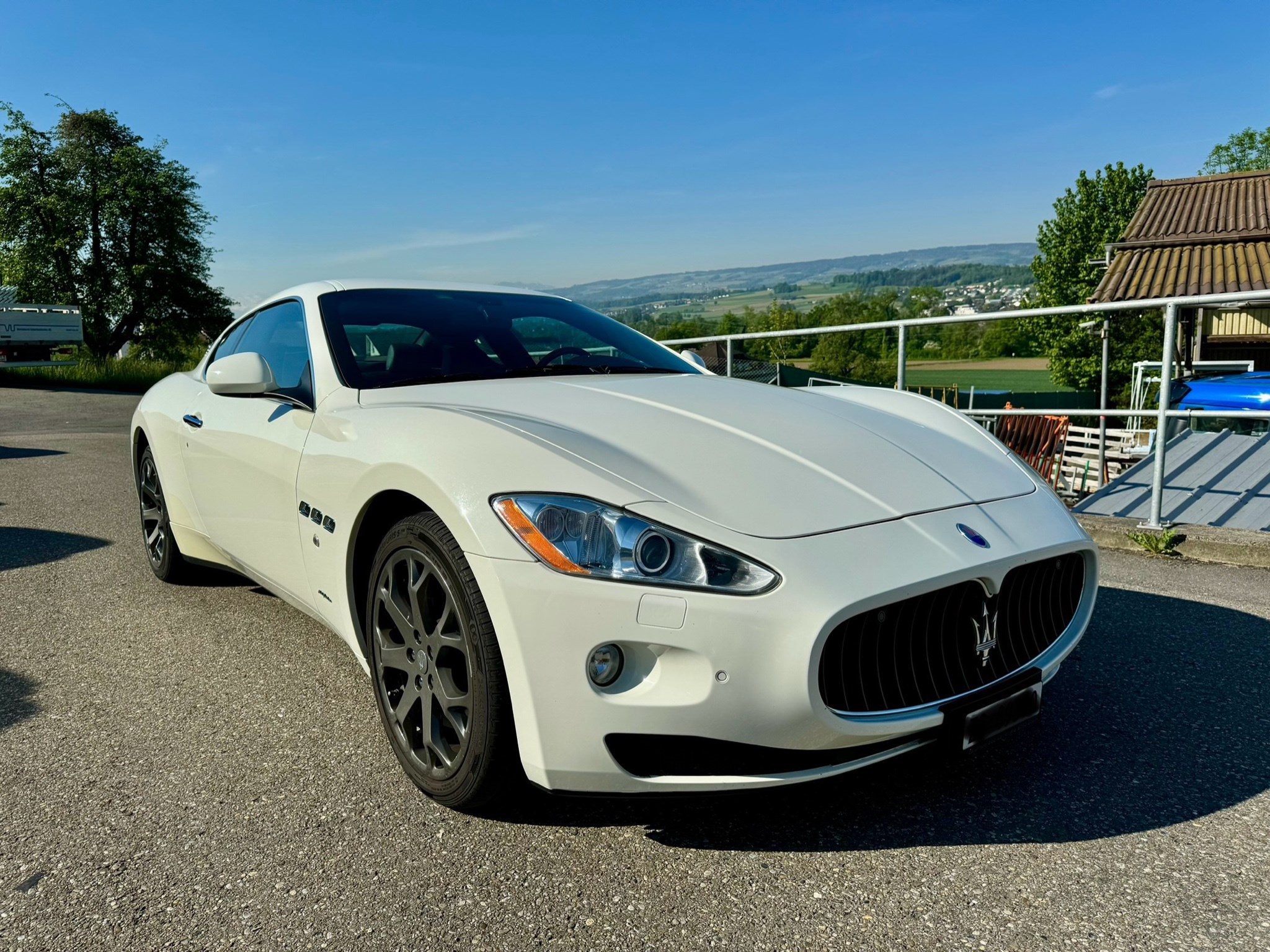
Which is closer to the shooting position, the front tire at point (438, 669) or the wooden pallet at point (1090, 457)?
the front tire at point (438, 669)

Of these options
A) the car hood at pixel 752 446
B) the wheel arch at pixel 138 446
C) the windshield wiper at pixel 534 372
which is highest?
the windshield wiper at pixel 534 372

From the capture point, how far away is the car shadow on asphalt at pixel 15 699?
287 centimetres

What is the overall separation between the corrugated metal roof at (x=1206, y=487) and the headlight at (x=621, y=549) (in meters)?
4.43

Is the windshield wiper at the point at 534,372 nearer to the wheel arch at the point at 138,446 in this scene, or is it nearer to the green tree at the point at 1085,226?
the wheel arch at the point at 138,446

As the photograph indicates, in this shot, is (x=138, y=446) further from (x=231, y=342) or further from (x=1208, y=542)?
(x=1208, y=542)

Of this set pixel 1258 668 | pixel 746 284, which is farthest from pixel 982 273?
pixel 1258 668

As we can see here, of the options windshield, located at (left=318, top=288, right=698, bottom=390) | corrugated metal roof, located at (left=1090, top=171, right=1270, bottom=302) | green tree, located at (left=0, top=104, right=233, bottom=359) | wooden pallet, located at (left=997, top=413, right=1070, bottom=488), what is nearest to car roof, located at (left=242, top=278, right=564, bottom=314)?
windshield, located at (left=318, top=288, right=698, bottom=390)

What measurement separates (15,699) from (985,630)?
3008mm

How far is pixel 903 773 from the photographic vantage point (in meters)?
2.44

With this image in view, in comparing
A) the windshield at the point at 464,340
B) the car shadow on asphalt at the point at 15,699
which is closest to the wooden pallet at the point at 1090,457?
the windshield at the point at 464,340

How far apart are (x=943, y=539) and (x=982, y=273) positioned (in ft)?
504

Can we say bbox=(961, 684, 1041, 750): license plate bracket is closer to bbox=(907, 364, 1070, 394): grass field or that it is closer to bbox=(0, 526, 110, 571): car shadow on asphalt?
bbox=(0, 526, 110, 571): car shadow on asphalt

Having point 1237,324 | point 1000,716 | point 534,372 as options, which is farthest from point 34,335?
point 1237,324

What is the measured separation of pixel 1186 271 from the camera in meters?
16.6
